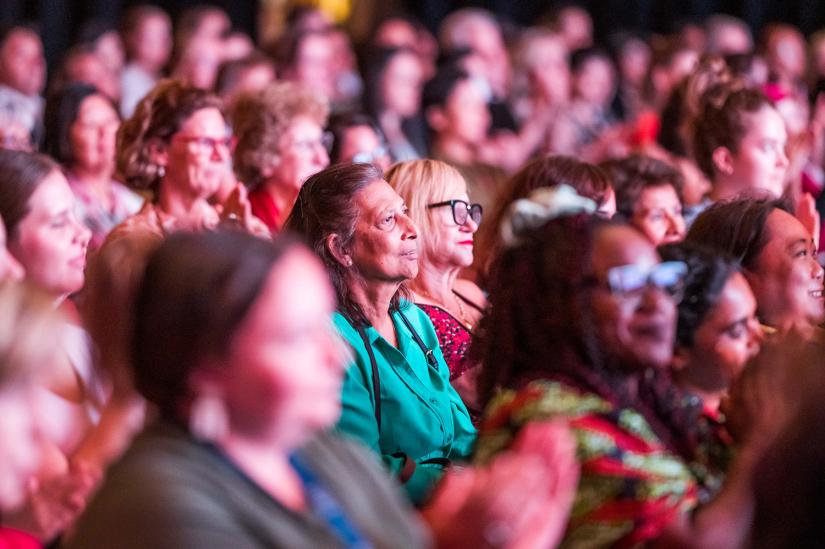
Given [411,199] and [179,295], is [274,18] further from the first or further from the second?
[179,295]

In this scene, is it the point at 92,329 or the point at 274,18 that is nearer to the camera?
the point at 92,329

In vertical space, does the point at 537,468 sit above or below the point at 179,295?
below

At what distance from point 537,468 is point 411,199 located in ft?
5.69

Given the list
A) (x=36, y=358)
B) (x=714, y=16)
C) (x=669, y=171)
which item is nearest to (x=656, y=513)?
(x=36, y=358)

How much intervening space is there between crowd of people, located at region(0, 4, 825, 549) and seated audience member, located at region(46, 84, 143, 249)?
0.4 inches

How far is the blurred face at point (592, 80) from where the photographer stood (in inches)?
292

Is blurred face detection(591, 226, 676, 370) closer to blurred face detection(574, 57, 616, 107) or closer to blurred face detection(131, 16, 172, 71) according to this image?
blurred face detection(131, 16, 172, 71)

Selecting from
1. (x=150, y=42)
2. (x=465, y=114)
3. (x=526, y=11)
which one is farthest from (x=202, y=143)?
(x=526, y=11)

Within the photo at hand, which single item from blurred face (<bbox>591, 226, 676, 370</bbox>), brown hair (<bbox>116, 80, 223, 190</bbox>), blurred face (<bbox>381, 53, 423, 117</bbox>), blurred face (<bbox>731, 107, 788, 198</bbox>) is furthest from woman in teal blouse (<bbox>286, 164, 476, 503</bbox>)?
blurred face (<bbox>381, 53, 423, 117</bbox>)

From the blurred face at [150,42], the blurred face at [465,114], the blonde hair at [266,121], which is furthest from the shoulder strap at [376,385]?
the blurred face at [150,42]

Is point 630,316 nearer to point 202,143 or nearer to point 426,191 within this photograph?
point 426,191

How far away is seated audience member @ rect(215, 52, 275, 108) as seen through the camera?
213 inches

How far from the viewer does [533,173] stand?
11.3 ft

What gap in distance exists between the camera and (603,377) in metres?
1.94
